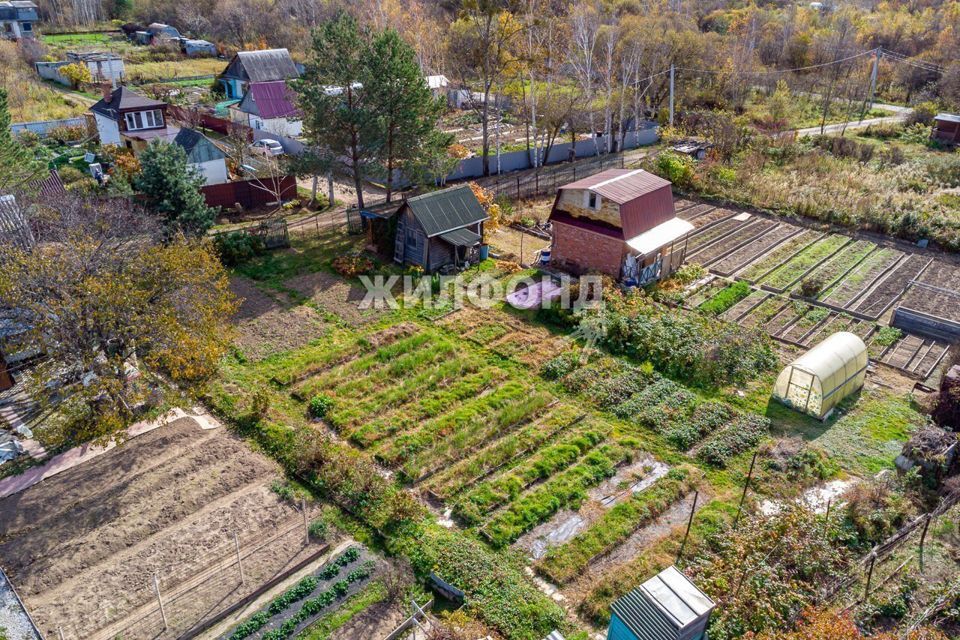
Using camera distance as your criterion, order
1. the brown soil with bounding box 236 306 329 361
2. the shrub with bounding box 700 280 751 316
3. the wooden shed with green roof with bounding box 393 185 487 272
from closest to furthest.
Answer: the brown soil with bounding box 236 306 329 361 → the shrub with bounding box 700 280 751 316 → the wooden shed with green roof with bounding box 393 185 487 272

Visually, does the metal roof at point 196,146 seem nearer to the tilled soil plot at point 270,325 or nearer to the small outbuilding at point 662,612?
the tilled soil plot at point 270,325

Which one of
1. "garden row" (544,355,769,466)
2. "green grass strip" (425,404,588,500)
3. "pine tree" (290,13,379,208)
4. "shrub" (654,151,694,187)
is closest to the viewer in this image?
"green grass strip" (425,404,588,500)

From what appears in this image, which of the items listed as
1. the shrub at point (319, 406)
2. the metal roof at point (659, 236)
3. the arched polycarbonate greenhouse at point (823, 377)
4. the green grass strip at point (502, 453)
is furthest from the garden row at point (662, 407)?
the shrub at point (319, 406)

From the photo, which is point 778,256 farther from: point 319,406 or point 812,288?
point 319,406

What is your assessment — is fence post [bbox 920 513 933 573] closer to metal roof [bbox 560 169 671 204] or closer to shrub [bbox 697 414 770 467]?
shrub [bbox 697 414 770 467]

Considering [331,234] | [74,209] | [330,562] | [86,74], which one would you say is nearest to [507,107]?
[331,234]

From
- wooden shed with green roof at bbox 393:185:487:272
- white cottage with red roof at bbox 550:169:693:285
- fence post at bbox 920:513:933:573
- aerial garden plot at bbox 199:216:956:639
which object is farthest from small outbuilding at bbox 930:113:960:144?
fence post at bbox 920:513:933:573

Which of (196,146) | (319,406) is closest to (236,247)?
(196,146)
